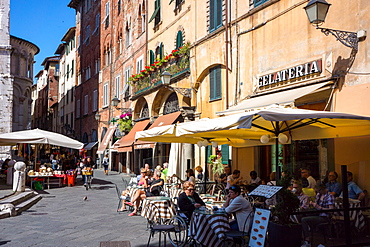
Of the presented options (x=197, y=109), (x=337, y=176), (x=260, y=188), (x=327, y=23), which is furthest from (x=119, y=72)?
(x=260, y=188)

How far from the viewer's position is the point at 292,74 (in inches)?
470

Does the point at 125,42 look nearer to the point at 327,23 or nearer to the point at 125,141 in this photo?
the point at 125,141

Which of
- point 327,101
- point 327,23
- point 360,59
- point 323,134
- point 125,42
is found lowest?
point 323,134

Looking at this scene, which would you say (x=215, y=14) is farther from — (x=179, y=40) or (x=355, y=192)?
(x=355, y=192)

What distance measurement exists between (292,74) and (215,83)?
5.12 metres

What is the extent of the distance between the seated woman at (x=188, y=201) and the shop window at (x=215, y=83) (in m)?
8.83

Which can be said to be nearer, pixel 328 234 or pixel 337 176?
pixel 328 234

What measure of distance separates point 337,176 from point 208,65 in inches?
347

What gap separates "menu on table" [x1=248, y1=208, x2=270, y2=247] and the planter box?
135 mm

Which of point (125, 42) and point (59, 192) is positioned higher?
point (125, 42)

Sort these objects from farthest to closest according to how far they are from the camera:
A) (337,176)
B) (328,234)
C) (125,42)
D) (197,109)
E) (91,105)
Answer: (91,105) < (125,42) < (197,109) < (337,176) < (328,234)

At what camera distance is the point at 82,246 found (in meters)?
7.36

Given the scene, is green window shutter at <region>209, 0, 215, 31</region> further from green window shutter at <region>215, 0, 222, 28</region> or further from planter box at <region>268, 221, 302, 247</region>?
planter box at <region>268, 221, 302, 247</region>

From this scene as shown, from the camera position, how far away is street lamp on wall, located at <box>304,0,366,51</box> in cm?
927
